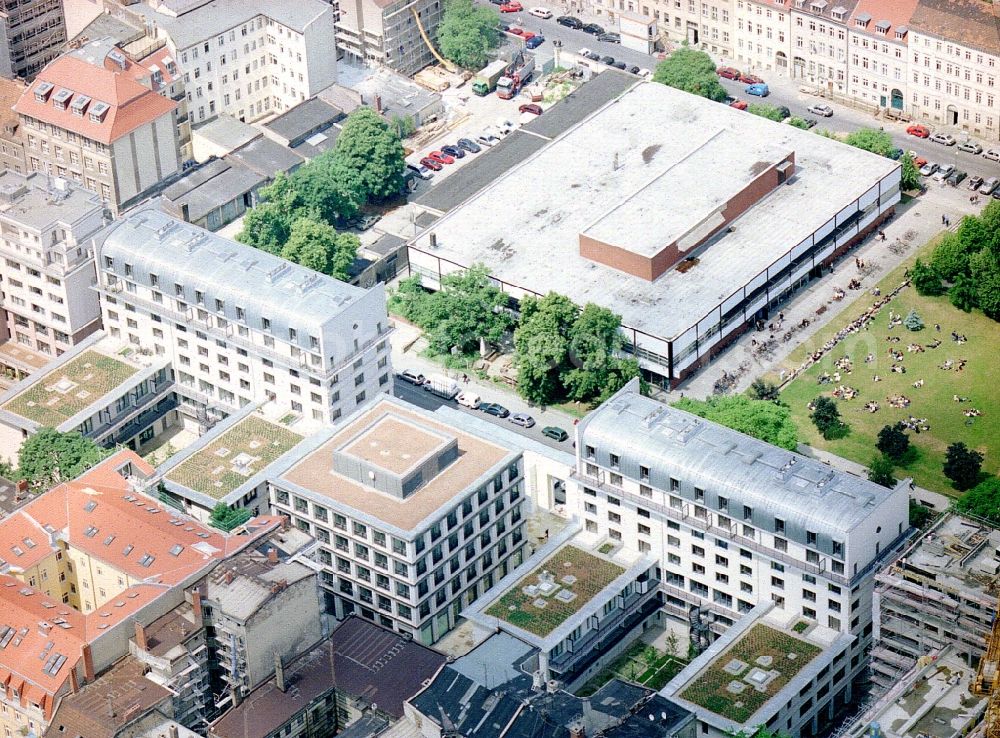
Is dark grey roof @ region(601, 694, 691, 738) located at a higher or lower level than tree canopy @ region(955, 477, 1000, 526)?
higher

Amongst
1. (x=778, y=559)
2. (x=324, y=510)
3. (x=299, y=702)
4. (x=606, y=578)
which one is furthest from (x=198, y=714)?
(x=778, y=559)

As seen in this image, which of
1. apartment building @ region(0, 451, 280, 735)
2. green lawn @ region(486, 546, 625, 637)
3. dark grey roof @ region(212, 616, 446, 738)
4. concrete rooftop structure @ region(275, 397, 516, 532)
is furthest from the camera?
concrete rooftop structure @ region(275, 397, 516, 532)

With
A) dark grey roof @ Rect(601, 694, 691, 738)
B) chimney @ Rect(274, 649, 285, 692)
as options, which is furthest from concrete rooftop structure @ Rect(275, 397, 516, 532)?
dark grey roof @ Rect(601, 694, 691, 738)

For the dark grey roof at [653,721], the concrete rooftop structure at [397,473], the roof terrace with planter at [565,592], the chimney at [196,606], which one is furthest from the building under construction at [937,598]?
the chimney at [196,606]

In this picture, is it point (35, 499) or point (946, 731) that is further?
point (35, 499)

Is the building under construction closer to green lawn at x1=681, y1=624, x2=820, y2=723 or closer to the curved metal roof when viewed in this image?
the curved metal roof

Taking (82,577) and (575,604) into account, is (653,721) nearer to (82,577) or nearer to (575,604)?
(575,604)

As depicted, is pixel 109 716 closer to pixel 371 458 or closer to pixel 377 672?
pixel 377 672
